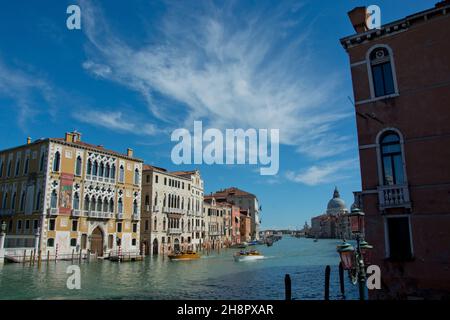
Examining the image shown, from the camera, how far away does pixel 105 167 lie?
1460 inches

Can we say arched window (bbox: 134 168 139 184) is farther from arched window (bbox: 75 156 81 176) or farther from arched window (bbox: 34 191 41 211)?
arched window (bbox: 34 191 41 211)

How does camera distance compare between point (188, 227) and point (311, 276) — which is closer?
point (311, 276)

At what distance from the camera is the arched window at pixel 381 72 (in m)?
11.7

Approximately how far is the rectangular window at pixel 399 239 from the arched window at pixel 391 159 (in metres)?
1.14

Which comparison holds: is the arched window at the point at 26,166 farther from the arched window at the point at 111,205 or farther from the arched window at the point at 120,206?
the arched window at the point at 120,206

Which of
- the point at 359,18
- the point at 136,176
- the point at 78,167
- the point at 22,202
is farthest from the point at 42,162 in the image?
the point at 359,18

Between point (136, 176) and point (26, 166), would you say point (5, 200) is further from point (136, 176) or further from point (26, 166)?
point (136, 176)

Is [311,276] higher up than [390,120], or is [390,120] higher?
[390,120]

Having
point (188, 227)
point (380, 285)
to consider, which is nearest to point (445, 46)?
point (380, 285)

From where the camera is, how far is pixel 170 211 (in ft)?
151

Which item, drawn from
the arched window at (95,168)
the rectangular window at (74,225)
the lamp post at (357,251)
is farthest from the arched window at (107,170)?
the lamp post at (357,251)

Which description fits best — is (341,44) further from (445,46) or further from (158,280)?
(158,280)
